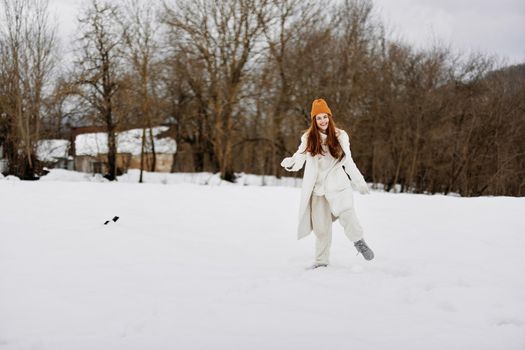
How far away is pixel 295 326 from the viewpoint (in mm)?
3441

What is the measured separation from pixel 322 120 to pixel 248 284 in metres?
1.97

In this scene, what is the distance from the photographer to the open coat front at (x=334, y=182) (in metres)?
5.14

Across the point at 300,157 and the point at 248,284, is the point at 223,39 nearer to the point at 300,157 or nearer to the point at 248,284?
the point at 300,157

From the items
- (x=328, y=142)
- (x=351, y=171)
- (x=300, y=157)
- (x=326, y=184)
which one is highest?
(x=328, y=142)

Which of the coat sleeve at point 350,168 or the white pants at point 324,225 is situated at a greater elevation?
the coat sleeve at point 350,168

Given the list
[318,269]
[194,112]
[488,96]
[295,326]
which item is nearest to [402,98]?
[488,96]

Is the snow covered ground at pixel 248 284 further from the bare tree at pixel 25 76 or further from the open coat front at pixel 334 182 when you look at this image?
the bare tree at pixel 25 76

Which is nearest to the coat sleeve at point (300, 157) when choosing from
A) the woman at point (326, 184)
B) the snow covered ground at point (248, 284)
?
the woman at point (326, 184)

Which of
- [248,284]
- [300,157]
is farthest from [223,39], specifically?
[248,284]

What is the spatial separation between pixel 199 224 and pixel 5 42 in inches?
692

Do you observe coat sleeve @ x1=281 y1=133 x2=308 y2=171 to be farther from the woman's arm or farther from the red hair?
the woman's arm

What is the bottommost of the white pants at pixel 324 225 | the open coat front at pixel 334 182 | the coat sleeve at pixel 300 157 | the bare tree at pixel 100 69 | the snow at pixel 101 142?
the white pants at pixel 324 225

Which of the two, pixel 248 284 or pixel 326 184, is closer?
pixel 248 284

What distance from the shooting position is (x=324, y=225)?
208 inches
